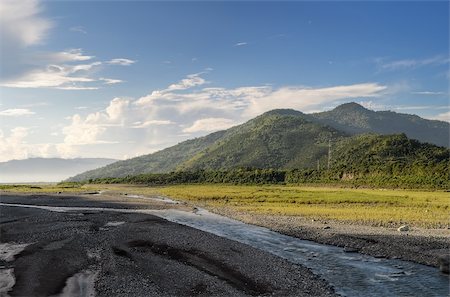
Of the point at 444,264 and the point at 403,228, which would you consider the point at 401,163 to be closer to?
the point at 403,228

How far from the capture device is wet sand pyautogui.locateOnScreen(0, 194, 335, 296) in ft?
79.8

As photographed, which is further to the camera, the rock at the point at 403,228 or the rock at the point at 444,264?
the rock at the point at 403,228

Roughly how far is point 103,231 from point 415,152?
518 feet

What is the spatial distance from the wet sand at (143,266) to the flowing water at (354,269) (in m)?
1.78

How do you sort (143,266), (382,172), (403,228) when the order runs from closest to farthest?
(143,266) → (403,228) → (382,172)

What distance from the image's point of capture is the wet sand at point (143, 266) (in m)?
24.3

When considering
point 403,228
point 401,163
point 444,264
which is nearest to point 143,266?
point 444,264

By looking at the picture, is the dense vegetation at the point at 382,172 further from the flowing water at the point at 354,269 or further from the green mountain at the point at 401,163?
the flowing water at the point at 354,269

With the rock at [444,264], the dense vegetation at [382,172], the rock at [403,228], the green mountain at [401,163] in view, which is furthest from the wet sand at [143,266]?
the green mountain at [401,163]

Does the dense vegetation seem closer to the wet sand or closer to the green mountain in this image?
the green mountain

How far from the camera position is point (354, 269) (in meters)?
29.7

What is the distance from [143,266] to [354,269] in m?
15.3

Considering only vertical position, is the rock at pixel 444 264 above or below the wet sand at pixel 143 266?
below

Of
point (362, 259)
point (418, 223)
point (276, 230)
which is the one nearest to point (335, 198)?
point (418, 223)
